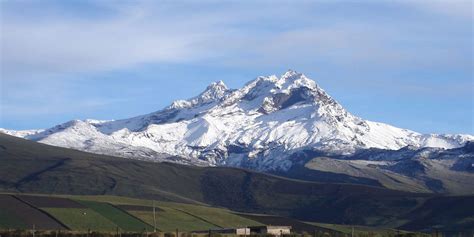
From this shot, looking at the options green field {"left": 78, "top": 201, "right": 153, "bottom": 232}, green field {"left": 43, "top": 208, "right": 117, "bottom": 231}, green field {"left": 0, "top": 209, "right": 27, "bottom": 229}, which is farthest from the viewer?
green field {"left": 78, "top": 201, "right": 153, "bottom": 232}

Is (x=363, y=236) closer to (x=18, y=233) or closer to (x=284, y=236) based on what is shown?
(x=284, y=236)

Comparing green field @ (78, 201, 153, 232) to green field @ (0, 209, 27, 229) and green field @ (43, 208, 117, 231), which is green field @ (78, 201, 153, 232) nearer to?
green field @ (43, 208, 117, 231)

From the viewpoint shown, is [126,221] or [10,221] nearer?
[10,221]

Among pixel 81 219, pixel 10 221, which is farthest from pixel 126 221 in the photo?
pixel 10 221

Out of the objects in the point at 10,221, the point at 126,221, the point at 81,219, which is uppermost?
the point at 126,221

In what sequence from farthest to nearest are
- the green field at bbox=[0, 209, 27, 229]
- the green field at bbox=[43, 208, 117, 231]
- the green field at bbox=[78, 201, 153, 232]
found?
the green field at bbox=[78, 201, 153, 232] < the green field at bbox=[43, 208, 117, 231] < the green field at bbox=[0, 209, 27, 229]

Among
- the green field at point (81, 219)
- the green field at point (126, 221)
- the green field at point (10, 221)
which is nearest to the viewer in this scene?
the green field at point (10, 221)

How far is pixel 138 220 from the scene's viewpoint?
193m

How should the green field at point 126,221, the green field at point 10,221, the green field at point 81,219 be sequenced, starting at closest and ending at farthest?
the green field at point 10,221
the green field at point 81,219
the green field at point 126,221

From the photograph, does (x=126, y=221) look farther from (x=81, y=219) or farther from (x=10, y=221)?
(x=10, y=221)

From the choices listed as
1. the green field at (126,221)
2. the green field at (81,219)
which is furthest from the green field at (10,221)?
the green field at (126,221)

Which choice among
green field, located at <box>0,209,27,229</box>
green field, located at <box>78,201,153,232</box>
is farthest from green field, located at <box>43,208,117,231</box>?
green field, located at <box>0,209,27,229</box>

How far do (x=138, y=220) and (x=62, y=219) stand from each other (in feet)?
60.4

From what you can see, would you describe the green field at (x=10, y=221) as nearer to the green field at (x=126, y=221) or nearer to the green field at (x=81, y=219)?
the green field at (x=81, y=219)
